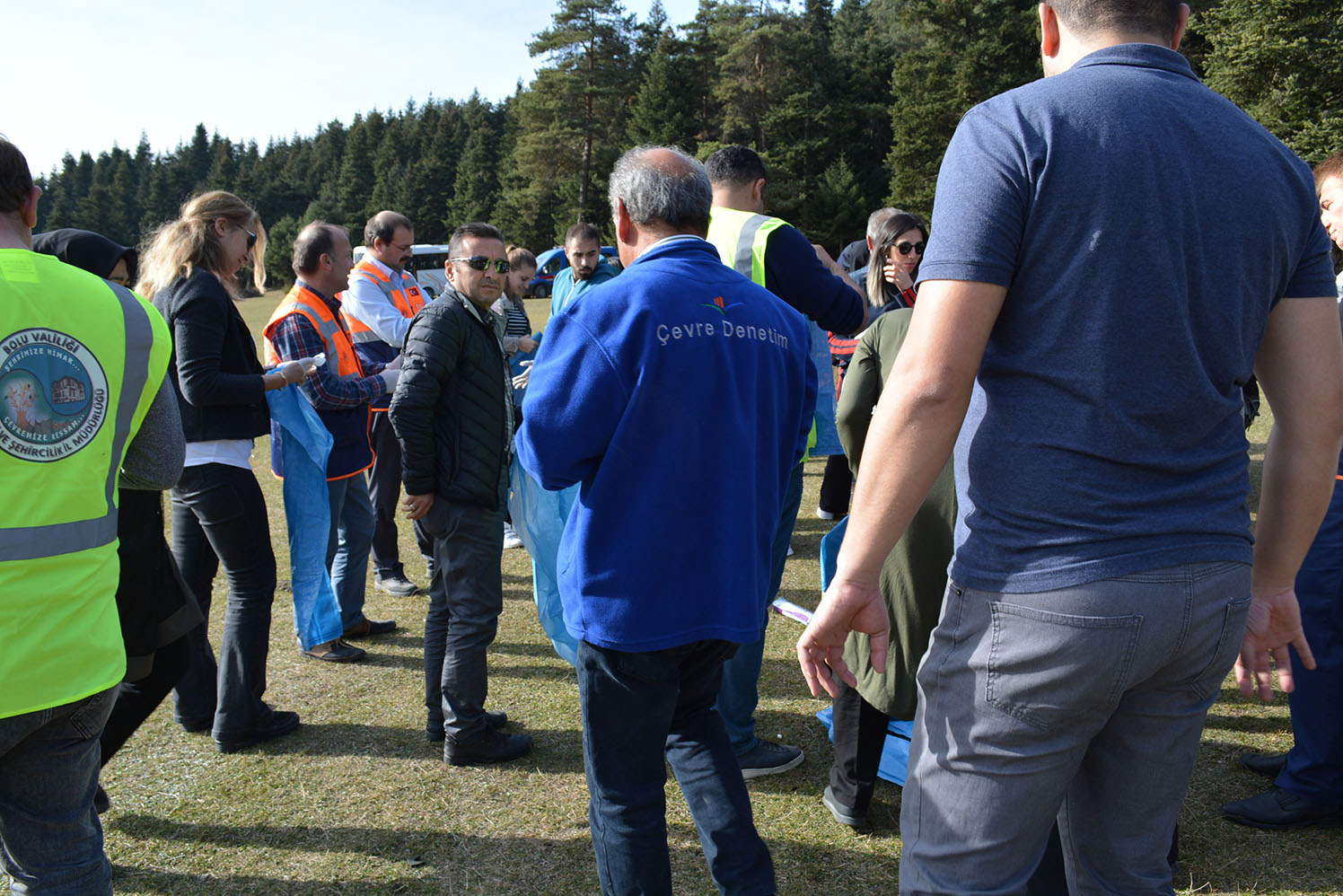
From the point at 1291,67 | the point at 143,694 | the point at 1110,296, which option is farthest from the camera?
the point at 1291,67

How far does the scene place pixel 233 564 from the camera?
3.38m

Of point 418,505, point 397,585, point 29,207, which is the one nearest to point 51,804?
point 29,207

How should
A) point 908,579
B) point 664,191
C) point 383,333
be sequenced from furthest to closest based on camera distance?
point 383,333 < point 908,579 < point 664,191

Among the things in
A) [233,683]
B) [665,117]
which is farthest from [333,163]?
[233,683]

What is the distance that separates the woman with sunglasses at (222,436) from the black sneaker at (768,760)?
1.83m

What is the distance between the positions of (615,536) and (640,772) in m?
0.56

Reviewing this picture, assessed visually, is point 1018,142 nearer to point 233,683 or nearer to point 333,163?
point 233,683

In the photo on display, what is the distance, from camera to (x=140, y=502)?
8.32ft

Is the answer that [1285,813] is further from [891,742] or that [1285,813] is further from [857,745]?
[857,745]

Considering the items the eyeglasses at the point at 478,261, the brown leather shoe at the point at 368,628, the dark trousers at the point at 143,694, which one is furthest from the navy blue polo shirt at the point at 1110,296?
the brown leather shoe at the point at 368,628

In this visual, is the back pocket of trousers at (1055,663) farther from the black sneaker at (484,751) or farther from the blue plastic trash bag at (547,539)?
the black sneaker at (484,751)

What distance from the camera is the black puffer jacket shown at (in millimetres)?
3129

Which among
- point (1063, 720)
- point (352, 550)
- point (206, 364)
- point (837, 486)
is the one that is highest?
point (206, 364)

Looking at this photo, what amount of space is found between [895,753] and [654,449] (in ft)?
5.72
